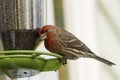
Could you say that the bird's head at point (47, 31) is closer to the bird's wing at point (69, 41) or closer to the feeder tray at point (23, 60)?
the bird's wing at point (69, 41)

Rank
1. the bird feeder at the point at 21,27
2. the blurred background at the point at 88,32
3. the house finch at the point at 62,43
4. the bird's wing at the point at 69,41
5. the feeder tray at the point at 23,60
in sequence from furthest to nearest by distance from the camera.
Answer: the blurred background at the point at 88,32 → the bird's wing at the point at 69,41 → the house finch at the point at 62,43 → the bird feeder at the point at 21,27 → the feeder tray at the point at 23,60

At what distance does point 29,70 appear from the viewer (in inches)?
76.1

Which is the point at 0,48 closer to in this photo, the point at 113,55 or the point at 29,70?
the point at 29,70

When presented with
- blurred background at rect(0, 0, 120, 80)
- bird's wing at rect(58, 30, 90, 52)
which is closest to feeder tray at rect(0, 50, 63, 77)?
bird's wing at rect(58, 30, 90, 52)

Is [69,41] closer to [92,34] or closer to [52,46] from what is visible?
[52,46]

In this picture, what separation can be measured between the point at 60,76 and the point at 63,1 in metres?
0.43

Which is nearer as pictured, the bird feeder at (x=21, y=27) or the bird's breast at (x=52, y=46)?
the bird feeder at (x=21, y=27)

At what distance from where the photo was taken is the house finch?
7.02ft

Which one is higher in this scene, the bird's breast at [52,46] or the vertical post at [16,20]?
the vertical post at [16,20]

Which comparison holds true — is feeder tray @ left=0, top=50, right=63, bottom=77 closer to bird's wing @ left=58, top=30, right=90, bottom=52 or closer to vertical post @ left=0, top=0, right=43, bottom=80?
vertical post @ left=0, top=0, right=43, bottom=80

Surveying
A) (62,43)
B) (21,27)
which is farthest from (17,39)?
(62,43)

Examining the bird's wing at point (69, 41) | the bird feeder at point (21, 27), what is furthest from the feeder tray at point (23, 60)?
the bird's wing at point (69, 41)

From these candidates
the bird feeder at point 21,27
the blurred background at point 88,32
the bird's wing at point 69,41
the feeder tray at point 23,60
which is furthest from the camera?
the blurred background at point 88,32

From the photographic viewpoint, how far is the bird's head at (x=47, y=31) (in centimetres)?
207
